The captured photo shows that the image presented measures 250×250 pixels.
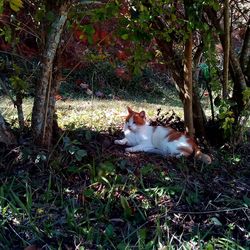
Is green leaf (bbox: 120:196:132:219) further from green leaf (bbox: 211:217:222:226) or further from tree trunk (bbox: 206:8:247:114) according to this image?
tree trunk (bbox: 206:8:247:114)

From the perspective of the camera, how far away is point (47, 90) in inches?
130

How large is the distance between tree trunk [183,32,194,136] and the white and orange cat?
0.17m

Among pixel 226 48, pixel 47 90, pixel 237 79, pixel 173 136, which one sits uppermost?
pixel 226 48

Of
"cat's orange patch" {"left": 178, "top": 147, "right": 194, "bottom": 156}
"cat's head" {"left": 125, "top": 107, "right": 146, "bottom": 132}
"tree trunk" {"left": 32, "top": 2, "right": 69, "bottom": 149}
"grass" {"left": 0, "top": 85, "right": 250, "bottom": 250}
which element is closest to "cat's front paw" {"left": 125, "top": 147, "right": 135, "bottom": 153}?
"grass" {"left": 0, "top": 85, "right": 250, "bottom": 250}

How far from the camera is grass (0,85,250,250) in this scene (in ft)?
8.84

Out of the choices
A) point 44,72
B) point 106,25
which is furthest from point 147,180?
point 106,25

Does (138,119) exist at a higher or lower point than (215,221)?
higher

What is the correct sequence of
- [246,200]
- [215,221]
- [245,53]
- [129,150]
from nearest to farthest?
1. [215,221]
2. [246,200]
3. [129,150]
4. [245,53]

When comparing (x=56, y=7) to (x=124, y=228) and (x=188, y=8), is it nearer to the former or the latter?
(x=188, y=8)

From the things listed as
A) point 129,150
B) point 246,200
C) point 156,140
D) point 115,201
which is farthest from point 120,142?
point 246,200

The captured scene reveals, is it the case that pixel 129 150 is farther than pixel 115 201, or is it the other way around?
pixel 129 150

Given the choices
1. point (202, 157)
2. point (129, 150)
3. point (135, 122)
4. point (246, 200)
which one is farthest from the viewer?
point (135, 122)

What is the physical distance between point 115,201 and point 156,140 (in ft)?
3.55

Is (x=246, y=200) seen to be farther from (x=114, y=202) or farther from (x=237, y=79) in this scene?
(x=237, y=79)
